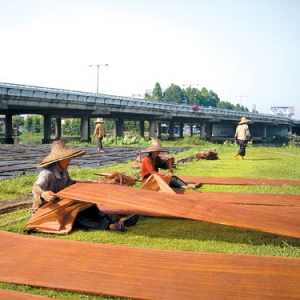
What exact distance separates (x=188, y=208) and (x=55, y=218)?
1580 millimetres

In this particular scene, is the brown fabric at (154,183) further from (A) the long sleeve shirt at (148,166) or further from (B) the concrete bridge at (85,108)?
(B) the concrete bridge at (85,108)

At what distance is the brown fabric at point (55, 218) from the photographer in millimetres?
4713

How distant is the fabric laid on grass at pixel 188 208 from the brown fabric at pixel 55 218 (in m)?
0.20

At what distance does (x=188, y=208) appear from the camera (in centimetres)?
461

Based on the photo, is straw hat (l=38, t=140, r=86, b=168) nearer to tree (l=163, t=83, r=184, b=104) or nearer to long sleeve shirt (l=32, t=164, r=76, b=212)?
long sleeve shirt (l=32, t=164, r=76, b=212)

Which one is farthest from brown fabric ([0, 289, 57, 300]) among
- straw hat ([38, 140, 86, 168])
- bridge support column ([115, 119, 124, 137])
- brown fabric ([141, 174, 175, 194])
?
bridge support column ([115, 119, 124, 137])

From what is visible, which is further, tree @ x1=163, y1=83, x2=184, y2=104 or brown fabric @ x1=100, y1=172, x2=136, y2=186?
tree @ x1=163, y1=83, x2=184, y2=104

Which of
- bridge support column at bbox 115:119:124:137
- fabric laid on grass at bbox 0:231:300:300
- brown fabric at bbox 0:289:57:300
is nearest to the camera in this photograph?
brown fabric at bbox 0:289:57:300

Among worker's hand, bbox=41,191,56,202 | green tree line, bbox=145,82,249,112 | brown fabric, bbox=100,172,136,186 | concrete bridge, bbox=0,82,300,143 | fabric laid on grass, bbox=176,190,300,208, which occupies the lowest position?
fabric laid on grass, bbox=176,190,300,208

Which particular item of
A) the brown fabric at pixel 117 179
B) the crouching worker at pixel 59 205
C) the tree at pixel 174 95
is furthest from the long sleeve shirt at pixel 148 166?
the tree at pixel 174 95

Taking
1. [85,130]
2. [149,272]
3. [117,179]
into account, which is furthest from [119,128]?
[149,272]

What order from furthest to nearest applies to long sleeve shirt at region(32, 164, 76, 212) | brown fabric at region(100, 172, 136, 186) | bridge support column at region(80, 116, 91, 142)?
1. bridge support column at region(80, 116, 91, 142)
2. brown fabric at region(100, 172, 136, 186)
3. long sleeve shirt at region(32, 164, 76, 212)

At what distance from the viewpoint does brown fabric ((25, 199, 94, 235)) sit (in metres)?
4.71

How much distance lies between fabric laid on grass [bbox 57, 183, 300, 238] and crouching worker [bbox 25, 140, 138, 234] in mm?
212
